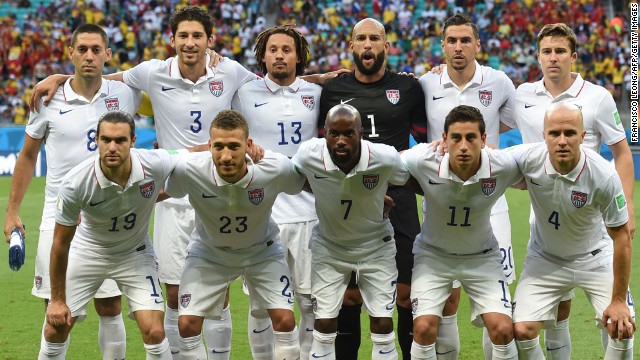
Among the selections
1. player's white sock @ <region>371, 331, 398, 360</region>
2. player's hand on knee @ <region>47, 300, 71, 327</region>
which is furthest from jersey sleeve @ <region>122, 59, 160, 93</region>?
player's white sock @ <region>371, 331, 398, 360</region>

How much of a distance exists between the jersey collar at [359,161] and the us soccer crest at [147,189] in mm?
1130

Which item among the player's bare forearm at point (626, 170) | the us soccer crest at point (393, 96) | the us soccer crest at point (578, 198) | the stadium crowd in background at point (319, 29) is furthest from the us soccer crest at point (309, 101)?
the stadium crowd in background at point (319, 29)

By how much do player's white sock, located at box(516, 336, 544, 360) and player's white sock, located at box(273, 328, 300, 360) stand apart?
146 centimetres

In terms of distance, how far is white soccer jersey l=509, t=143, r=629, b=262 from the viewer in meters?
6.01

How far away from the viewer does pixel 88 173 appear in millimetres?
6059

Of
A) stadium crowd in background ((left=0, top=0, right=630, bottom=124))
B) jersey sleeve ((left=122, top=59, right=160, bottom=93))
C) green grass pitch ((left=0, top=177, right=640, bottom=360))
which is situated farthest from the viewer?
stadium crowd in background ((left=0, top=0, right=630, bottom=124))

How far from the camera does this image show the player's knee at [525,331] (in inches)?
240

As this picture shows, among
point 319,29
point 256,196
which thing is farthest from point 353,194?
point 319,29

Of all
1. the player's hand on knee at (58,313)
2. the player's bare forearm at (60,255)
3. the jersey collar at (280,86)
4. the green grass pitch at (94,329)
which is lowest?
the green grass pitch at (94,329)

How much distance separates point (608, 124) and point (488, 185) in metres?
1.34

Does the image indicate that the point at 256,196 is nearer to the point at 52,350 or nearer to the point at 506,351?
the point at 52,350

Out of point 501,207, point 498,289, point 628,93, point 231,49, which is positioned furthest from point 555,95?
point 231,49

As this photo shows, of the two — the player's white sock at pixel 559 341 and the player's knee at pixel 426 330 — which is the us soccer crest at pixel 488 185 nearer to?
the player's knee at pixel 426 330

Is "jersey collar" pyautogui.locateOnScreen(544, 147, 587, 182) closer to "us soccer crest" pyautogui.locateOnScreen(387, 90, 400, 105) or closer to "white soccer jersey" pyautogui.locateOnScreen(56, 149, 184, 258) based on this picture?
"us soccer crest" pyautogui.locateOnScreen(387, 90, 400, 105)
